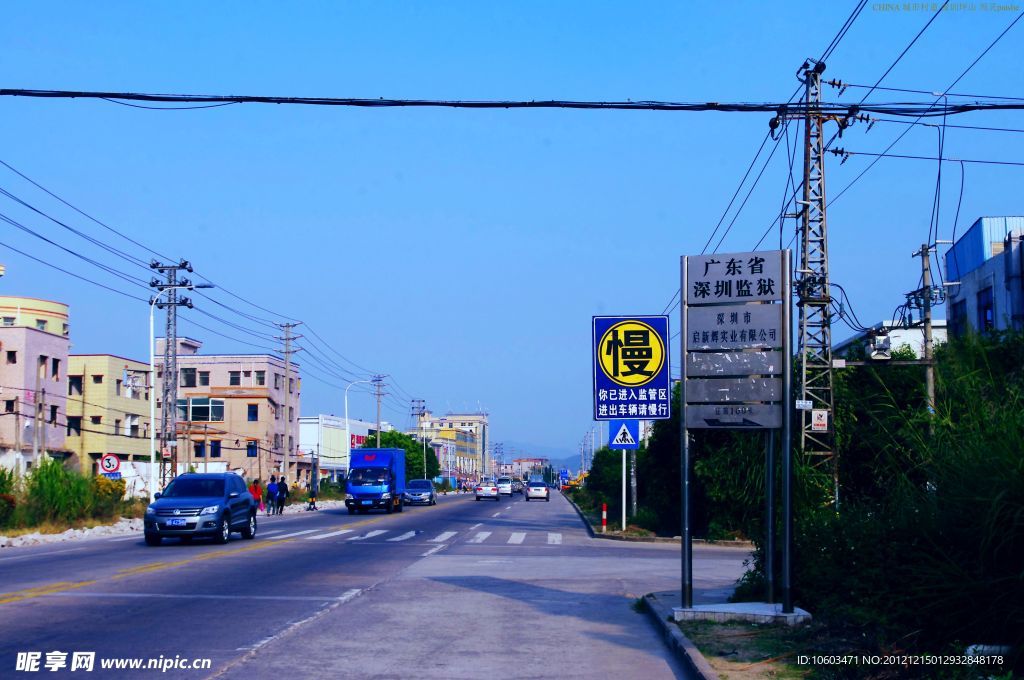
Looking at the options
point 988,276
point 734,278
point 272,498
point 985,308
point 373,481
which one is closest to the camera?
point 734,278

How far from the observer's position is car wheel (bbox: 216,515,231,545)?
25.2 metres

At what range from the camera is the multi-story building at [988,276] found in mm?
38844

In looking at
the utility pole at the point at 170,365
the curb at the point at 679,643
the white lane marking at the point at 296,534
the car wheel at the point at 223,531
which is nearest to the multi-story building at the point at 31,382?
the utility pole at the point at 170,365

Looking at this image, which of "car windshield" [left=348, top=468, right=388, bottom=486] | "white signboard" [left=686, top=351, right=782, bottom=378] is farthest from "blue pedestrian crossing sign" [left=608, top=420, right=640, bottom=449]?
"car windshield" [left=348, top=468, right=388, bottom=486]

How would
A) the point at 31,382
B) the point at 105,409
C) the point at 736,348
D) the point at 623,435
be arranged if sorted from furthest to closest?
the point at 105,409 < the point at 31,382 < the point at 623,435 < the point at 736,348

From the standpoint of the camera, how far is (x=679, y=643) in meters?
10.1

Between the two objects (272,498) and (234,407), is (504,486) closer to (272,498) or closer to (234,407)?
(234,407)

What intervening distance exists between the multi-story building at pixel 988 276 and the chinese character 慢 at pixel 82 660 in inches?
1066

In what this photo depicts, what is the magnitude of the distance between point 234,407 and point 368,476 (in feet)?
173

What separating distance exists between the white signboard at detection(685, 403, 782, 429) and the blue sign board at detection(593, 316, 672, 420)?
8.30m

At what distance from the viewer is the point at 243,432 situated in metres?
99.2

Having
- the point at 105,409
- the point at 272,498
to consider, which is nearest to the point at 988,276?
the point at 272,498

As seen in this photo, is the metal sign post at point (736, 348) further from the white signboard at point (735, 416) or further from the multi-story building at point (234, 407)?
the multi-story building at point (234, 407)

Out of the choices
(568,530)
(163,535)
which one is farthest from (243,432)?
(163,535)
